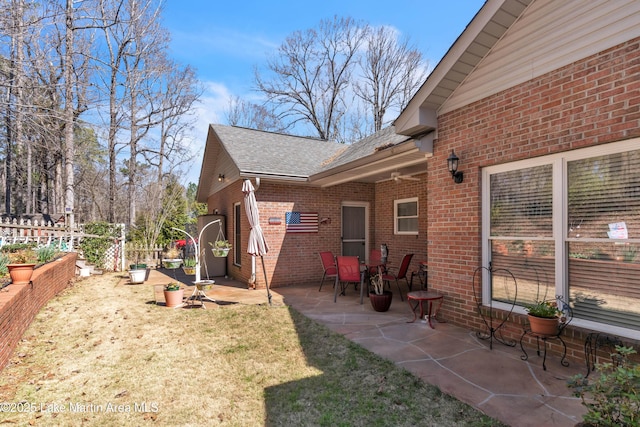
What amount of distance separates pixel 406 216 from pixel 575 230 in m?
5.36

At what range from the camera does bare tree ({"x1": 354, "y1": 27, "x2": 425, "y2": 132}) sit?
23.2m

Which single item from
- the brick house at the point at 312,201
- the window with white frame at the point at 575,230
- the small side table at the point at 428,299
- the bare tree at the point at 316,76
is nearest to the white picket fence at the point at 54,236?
the brick house at the point at 312,201

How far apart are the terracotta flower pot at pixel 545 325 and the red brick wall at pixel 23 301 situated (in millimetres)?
5826

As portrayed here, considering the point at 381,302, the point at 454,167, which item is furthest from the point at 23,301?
the point at 454,167

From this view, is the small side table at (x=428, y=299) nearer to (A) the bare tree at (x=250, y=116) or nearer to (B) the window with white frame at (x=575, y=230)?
(B) the window with white frame at (x=575, y=230)

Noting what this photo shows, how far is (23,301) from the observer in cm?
458

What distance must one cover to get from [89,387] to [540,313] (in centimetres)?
487

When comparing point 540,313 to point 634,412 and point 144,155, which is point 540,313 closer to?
point 634,412

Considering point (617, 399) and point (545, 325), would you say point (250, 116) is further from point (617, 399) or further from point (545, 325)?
point (617, 399)

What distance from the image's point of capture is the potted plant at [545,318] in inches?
137

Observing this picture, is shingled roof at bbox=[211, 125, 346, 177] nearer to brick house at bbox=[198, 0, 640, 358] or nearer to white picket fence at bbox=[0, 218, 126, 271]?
brick house at bbox=[198, 0, 640, 358]

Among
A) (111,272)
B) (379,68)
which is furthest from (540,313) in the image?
(379,68)

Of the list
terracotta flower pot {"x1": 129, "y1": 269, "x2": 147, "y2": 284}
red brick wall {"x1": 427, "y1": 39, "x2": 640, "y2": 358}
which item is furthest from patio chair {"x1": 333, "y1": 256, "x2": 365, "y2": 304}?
terracotta flower pot {"x1": 129, "y1": 269, "x2": 147, "y2": 284}

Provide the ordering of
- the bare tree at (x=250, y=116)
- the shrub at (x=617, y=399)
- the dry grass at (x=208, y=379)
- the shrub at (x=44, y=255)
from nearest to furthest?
the shrub at (x=617, y=399)
the dry grass at (x=208, y=379)
the shrub at (x=44, y=255)
the bare tree at (x=250, y=116)
